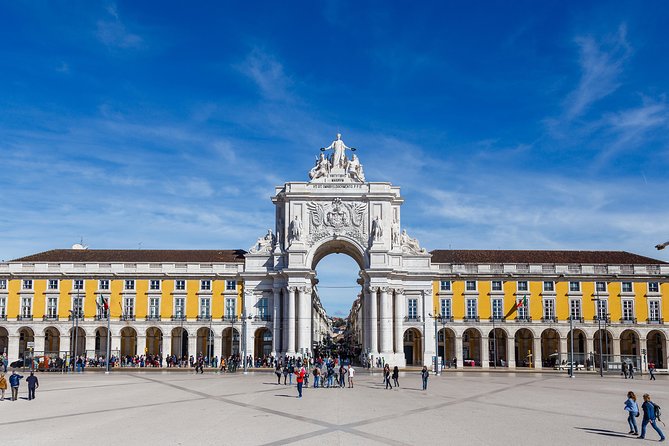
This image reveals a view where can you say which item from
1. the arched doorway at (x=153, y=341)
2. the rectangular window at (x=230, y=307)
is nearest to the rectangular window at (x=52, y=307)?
the arched doorway at (x=153, y=341)

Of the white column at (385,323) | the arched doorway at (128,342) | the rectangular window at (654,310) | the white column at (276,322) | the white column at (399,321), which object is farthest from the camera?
the arched doorway at (128,342)

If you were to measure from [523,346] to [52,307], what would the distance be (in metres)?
54.2

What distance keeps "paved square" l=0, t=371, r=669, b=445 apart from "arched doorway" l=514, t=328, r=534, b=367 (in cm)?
3694

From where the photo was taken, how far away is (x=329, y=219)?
8150 centimetres

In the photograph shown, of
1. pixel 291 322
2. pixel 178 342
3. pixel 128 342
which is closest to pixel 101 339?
pixel 128 342

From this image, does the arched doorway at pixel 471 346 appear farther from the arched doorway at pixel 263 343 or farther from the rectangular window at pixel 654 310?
the arched doorway at pixel 263 343

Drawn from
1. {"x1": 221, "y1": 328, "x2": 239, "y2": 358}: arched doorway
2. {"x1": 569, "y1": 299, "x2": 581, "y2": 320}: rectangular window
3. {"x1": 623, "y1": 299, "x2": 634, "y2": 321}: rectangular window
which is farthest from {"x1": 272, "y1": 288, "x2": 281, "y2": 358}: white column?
{"x1": 623, "y1": 299, "x2": 634, "y2": 321}: rectangular window

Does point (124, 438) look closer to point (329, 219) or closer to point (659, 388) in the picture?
point (659, 388)

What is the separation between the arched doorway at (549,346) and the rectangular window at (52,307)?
55.5 metres

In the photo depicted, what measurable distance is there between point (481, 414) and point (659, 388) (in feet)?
76.9

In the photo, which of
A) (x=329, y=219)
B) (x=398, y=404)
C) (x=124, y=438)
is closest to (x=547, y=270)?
(x=329, y=219)

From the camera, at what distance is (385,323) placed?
78375 millimetres

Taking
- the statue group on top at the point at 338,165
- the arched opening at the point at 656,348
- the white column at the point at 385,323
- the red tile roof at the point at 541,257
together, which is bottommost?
the arched opening at the point at 656,348

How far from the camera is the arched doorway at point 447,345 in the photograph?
8119 cm
